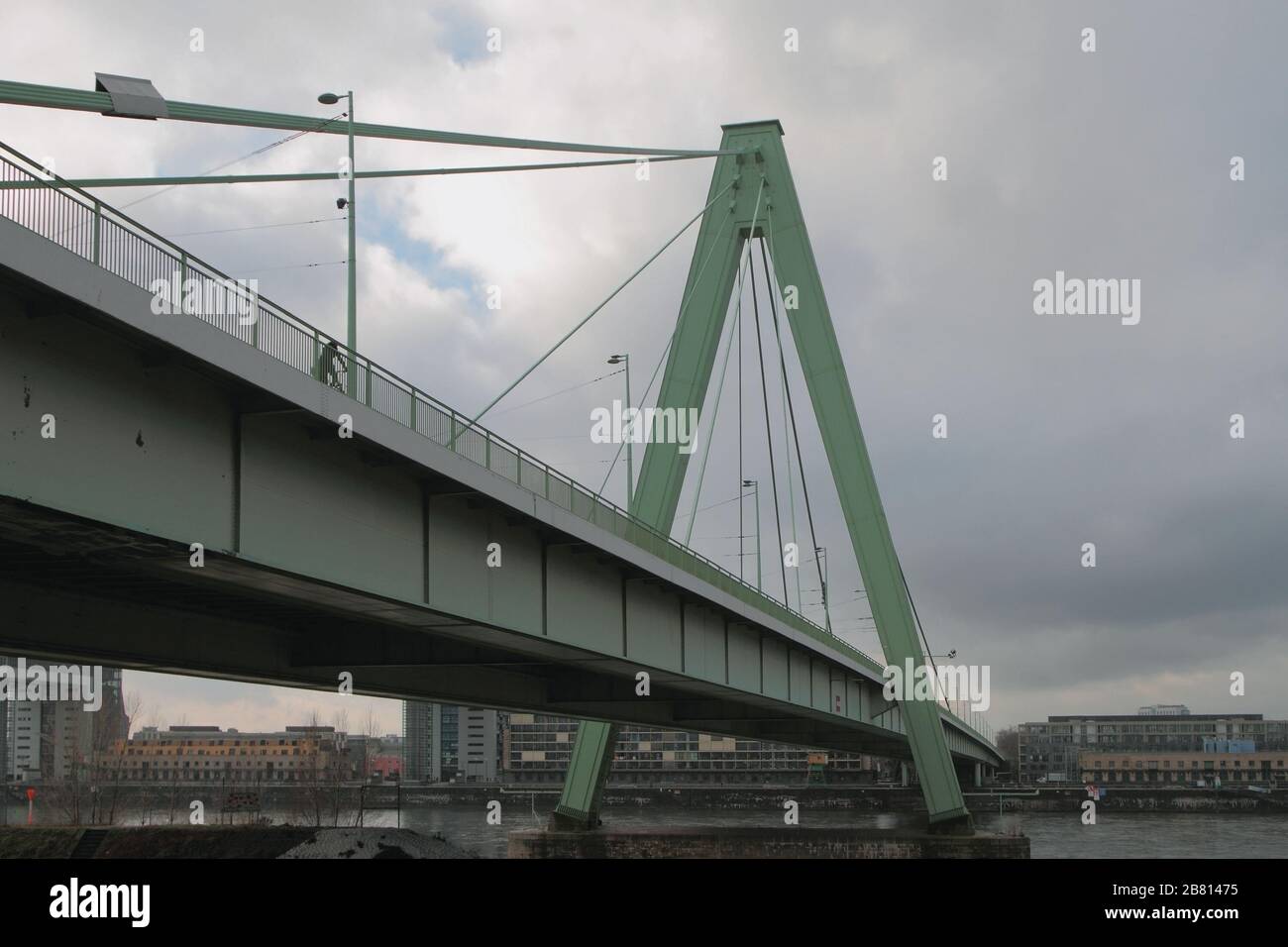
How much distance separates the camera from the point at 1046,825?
95.3 m

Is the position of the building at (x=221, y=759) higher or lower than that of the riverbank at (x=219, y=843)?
lower

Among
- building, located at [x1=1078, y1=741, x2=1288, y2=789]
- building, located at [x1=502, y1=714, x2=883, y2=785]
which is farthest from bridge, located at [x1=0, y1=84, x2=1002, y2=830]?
building, located at [x1=1078, y1=741, x2=1288, y2=789]

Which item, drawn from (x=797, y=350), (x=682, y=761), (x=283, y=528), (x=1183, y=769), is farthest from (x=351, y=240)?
(x=1183, y=769)

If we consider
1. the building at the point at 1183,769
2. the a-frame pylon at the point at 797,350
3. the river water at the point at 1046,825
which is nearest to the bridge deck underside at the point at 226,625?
the a-frame pylon at the point at 797,350

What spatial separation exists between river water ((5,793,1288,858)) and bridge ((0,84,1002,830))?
32070mm

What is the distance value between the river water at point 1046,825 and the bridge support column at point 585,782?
819 centimetres

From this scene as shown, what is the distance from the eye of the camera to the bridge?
11.9m

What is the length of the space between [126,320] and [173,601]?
28.1 ft

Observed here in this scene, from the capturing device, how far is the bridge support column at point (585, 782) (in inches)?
1948

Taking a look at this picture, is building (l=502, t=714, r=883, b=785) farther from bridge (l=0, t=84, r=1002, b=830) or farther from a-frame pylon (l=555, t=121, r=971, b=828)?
bridge (l=0, t=84, r=1002, b=830)

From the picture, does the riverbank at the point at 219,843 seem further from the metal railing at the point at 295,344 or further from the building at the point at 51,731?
the building at the point at 51,731

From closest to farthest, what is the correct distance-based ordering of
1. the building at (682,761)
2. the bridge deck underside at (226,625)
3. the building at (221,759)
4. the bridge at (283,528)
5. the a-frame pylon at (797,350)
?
the bridge at (283,528), the bridge deck underside at (226,625), the a-frame pylon at (797,350), the building at (682,761), the building at (221,759)

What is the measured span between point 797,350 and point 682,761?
13556 cm
